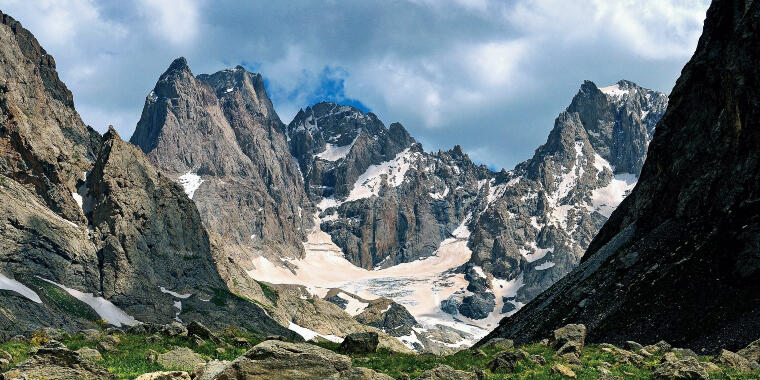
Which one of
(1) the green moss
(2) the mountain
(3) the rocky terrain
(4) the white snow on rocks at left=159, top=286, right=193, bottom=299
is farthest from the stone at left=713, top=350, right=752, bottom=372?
(4) the white snow on rocks at left=159, top=286, right=193, bottom=299

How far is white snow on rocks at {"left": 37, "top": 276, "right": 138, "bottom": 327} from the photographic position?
12544cm

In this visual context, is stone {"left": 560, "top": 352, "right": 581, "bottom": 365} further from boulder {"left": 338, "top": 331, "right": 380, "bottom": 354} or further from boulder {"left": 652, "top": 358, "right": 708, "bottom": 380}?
boulder {"left": 338, "top": 331, "right": 380, "bottom": 354}

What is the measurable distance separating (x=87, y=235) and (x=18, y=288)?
127 ft

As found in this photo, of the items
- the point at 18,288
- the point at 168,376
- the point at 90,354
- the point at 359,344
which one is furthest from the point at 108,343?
the point at 18,288

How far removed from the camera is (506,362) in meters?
28.0

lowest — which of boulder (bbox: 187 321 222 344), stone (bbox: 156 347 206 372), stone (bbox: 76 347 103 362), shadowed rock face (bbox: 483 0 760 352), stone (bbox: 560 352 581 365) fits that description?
stone (bbox: 560 352 581 365)

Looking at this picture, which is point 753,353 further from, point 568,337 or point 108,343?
point 108,343

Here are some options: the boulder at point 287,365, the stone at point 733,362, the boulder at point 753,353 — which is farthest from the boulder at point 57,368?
the boulder at point 753,353

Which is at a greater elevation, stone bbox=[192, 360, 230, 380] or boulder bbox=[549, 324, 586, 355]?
boulder bbox=[549, 324, 586, 355]

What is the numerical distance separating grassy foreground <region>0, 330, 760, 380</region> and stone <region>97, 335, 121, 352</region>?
1.07 feet

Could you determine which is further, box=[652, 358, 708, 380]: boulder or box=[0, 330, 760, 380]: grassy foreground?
box=[0, 330, 760, 380]: grassy foreground

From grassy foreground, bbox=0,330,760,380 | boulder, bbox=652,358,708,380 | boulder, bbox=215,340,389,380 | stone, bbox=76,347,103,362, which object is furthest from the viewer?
stone, bbox=76,347,103,362

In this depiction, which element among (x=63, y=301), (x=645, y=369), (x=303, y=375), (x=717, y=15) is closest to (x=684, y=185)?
(x=717, y=15)

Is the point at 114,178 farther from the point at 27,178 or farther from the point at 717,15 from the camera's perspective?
the point at 717,15
